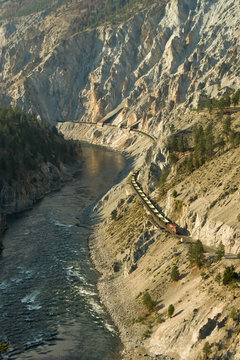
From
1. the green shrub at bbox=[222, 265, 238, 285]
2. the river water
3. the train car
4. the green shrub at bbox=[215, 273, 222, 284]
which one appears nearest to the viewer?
the green shrub at bbox=[222, 265, 238, 285]

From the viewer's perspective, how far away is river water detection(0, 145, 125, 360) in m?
51.2

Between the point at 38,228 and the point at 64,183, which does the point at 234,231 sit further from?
the point at 64,183

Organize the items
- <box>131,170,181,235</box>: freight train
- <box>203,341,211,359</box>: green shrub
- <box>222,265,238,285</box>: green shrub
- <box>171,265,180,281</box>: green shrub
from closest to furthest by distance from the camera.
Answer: <box>203,341,211,359</box>: green shrub < <box>222,265,238,285</box>: green shrub < <box>171,265,180,281</box>: green shrub < <box>131,170,181,235</box>: freight train

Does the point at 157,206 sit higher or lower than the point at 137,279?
higher

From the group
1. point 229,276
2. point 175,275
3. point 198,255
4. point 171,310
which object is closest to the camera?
point 229,276

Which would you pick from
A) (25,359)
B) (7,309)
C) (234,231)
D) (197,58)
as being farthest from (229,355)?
(197,58)

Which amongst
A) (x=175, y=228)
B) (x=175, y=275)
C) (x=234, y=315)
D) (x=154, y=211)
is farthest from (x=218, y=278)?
(x=154, y=211)

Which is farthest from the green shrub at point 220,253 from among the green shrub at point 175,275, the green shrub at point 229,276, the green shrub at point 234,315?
the green shrub at point 234,315

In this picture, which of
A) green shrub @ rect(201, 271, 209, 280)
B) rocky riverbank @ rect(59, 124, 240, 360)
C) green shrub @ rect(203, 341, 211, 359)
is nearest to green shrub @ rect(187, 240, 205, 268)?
rocky riverbank @ rect(59, 124, 240, 360)

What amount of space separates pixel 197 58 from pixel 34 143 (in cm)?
9420

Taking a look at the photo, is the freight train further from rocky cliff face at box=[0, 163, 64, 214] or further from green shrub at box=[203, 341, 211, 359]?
rocky cliff face at box=[0, 163, 64, 214]

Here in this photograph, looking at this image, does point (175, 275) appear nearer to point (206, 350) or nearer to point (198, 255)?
point (198, 255)

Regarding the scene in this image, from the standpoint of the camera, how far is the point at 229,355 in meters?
41.2

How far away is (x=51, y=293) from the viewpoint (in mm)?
63281
